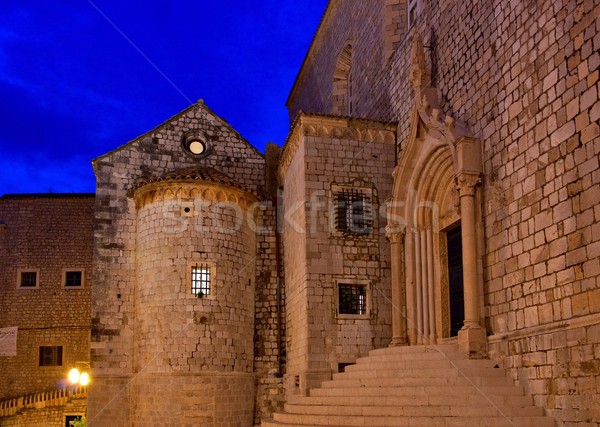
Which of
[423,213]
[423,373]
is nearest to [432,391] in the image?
[423,373]

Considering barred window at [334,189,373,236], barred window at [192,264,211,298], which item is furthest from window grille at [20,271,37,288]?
barred window at [334,189,373,236]

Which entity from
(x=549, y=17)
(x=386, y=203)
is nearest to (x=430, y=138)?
(x=386, y=203)

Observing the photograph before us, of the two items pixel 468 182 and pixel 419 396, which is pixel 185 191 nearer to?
pixel 468 182

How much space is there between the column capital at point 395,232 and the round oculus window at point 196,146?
769 cm

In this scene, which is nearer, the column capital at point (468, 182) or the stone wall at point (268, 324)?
the column capital at point (468, 182)

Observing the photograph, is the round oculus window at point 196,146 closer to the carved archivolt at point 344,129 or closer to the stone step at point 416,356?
the carved archivolt at point 344,129

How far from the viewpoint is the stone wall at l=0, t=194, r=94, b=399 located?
28.5m

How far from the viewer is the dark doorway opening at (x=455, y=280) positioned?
47.6 feet

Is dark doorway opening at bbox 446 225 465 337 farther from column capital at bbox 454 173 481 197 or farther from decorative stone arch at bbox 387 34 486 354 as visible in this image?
column capital at bbox 454 173 481 197

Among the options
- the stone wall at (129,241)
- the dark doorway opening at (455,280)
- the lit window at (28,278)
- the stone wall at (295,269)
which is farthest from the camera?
the lit window at (28,278)

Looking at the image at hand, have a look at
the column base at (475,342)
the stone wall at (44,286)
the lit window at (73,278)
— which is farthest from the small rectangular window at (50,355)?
the column base at (475,342)

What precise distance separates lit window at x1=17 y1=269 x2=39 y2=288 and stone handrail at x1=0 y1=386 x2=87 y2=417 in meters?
4.94

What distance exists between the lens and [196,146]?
21.8 meters

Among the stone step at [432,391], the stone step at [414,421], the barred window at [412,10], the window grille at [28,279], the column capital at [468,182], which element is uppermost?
the barred window at [412,10]
